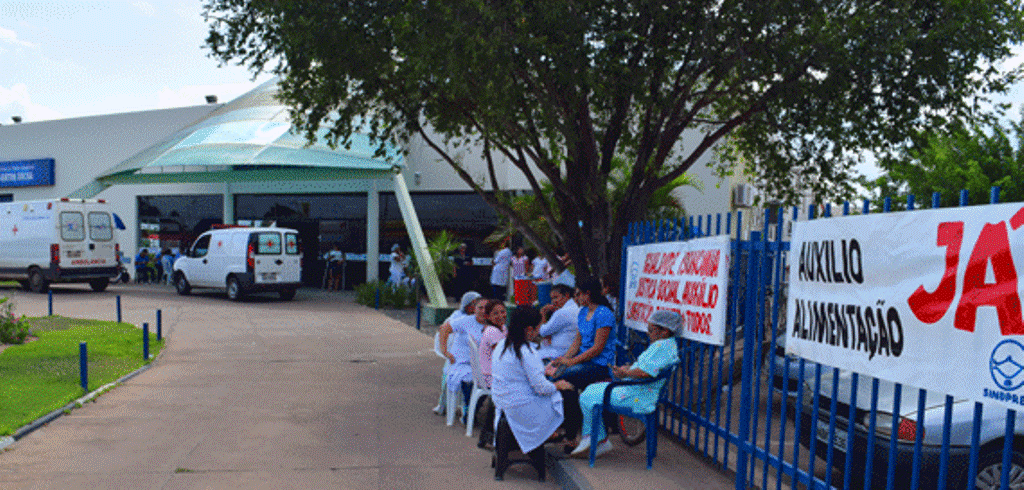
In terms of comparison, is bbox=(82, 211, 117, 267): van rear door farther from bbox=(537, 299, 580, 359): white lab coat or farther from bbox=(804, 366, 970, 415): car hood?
bbox=(804, 366, 970, 415): car hood

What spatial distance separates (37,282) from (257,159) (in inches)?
285

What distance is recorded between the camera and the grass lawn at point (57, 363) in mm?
8148

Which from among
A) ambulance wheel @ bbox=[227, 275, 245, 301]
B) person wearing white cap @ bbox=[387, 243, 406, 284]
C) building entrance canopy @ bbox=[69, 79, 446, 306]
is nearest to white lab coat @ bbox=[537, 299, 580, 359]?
building entrance canopy @ bbox=[69, 79, 446, 306]

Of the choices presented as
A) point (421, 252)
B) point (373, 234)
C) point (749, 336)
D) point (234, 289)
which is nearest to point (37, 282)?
point (234, 289)

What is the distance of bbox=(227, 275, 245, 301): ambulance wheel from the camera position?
2114cm

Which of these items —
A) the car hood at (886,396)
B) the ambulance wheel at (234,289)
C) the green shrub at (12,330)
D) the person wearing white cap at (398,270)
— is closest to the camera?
the car hood at (886,396)

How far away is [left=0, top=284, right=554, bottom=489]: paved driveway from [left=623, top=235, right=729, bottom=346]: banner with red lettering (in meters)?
1.85

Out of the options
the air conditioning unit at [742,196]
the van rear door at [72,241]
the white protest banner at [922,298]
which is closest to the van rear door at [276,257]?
the van rear door at [72,241]

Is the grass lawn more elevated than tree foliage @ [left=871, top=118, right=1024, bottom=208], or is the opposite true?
tree foliage @ [left=871, top=118, right=1024, bottom=208]

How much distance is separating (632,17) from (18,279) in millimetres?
21513

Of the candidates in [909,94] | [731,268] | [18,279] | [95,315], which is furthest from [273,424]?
[18,279]

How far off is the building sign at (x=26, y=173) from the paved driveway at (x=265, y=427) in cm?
2305

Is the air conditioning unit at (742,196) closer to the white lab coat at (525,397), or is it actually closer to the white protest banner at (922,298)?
the white lab coat at (525,397)

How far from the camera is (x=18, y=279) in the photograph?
23328mm
